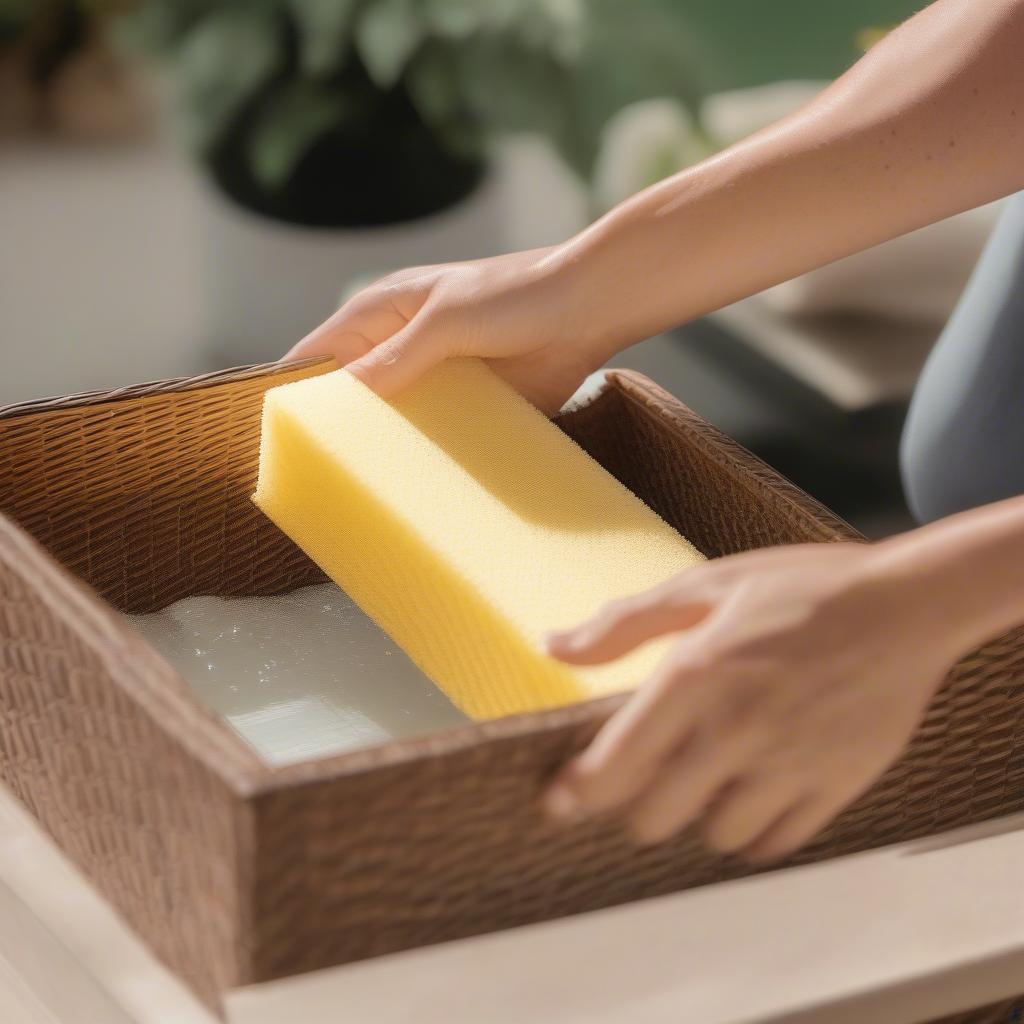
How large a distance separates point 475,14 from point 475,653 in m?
1.77

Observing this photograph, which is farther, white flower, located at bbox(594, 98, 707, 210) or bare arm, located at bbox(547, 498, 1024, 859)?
white flower, located at bbox(594, 98, 707, 210)

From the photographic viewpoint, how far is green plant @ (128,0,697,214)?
2.29 metres

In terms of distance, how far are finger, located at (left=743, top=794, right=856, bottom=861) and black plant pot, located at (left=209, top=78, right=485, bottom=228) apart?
1864 mm

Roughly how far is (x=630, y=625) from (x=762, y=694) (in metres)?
0.07

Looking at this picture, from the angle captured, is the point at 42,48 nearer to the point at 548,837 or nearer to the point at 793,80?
the point at 793,80

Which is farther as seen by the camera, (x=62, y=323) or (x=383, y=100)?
(x=383, y=100)

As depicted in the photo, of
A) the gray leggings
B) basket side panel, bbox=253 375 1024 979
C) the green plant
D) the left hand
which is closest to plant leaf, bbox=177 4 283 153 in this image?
the green plant

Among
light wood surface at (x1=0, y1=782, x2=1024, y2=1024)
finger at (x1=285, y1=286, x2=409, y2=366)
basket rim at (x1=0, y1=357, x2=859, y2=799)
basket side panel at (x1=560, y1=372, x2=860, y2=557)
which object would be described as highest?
finger at (x1=285, y1=286, x2=409, y2=366)

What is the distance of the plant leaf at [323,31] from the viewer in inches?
88.7

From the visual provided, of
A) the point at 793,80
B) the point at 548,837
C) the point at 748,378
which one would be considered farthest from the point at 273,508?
the point at 793,80

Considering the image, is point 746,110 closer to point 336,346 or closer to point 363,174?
point 363,174

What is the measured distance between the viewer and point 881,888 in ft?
2.18

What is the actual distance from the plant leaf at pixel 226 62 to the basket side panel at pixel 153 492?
153 cm

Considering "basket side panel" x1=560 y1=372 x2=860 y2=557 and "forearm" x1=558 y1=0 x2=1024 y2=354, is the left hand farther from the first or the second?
"forearm" x1=558 y1=0 x2=1024 y2=354
